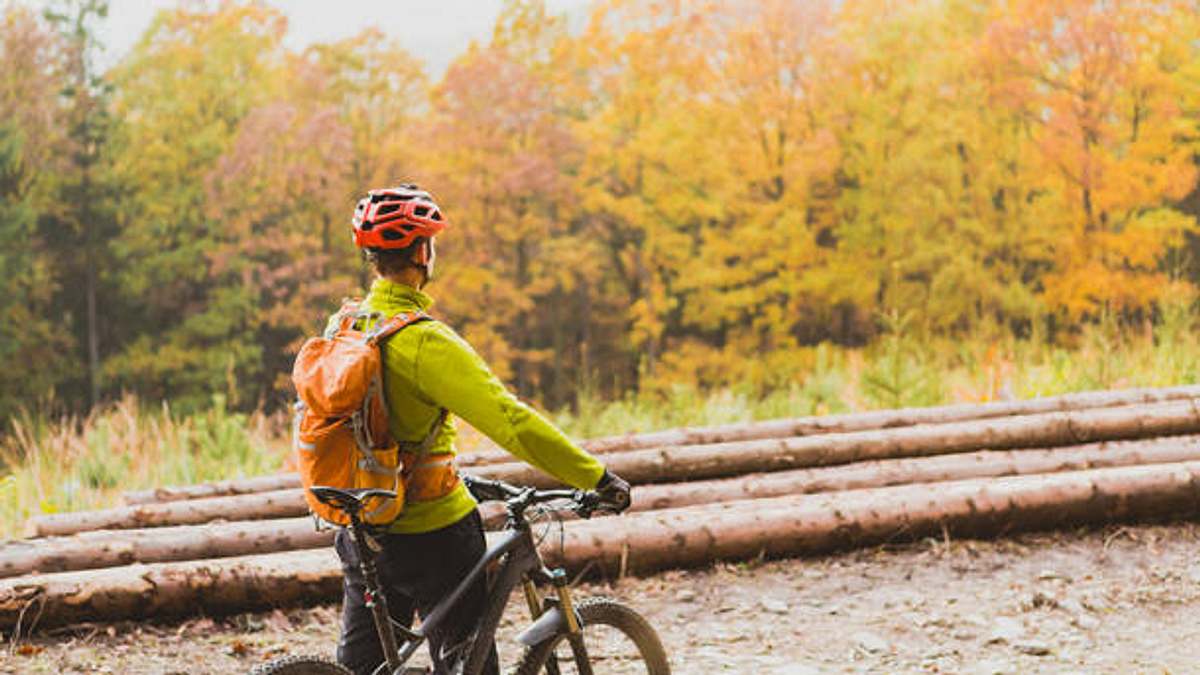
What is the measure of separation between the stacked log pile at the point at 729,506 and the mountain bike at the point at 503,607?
5.79 feet

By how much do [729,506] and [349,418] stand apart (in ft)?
12.7

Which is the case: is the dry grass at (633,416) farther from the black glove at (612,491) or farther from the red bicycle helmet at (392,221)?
the black glove at (612,491)

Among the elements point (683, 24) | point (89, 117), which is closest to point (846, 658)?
point (683, 24)

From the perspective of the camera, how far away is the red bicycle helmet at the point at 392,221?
309 centimetres

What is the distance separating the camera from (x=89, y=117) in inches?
1282

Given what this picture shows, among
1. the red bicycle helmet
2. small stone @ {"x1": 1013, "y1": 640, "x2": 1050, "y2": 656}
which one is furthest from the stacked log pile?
the red bicycle helmet

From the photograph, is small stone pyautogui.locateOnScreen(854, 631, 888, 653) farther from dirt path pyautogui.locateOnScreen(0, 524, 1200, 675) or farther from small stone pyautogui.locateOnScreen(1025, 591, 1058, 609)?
small stone pyautogui.locateOnScreen(1025, 591, 1058, 609)

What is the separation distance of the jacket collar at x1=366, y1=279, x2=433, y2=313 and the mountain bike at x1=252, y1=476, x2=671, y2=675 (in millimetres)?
509

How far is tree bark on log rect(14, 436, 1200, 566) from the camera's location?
19.5ft

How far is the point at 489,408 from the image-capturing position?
295 centimetres

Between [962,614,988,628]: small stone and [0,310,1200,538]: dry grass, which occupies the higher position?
[0,310,1200,538]: dry grass

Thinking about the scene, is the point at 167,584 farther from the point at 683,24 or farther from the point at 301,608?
the point at 683,24

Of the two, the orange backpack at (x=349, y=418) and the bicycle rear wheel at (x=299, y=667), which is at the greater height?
the orange backpack at (x=349, y=418)

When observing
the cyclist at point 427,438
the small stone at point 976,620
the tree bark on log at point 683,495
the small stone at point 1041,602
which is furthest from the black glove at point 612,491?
the tree bark on log at point 683,495
